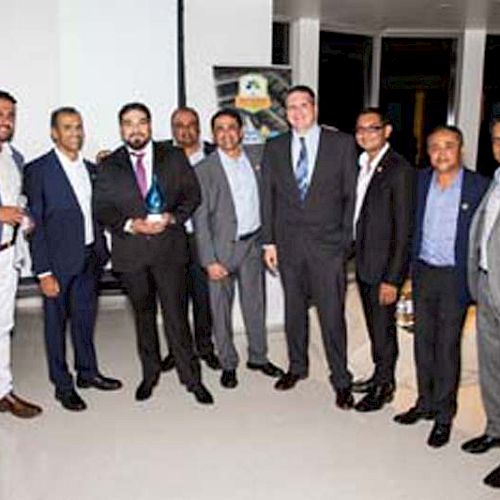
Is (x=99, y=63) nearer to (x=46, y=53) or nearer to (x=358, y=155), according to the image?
(x=46, y=53)

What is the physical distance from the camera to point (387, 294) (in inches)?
142

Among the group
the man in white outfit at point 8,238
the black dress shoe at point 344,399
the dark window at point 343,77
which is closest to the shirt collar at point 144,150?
the man in white outfit at point 8,238

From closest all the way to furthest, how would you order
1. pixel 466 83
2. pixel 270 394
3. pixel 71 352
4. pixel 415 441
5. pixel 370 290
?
pixel 415 441, pixel 370 290, pixel 270 394, pixel 71 352, pixel 466 83

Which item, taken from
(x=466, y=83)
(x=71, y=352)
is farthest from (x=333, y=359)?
(x=466, y=83)

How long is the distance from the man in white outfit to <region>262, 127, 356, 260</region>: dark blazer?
138 centimetres

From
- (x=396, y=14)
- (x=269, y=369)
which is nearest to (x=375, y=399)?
(x=269, y=369)

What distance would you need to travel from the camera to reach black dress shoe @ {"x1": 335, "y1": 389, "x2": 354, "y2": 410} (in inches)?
154

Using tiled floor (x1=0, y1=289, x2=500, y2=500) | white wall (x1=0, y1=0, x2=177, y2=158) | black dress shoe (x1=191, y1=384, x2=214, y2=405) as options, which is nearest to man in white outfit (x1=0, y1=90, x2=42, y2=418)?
tiled floor (x1=0, y1=289, x2=500, y2=500)

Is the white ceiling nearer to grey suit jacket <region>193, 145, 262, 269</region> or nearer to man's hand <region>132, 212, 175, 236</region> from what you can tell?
grey suit jacket <region>193, 145, 262, 269</region>

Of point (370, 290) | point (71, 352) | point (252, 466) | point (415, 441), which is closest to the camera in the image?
point (252, 466)

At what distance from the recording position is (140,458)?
132 inches

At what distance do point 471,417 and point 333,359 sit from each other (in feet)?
2.69

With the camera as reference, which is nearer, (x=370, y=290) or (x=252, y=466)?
(x=252, y=466)

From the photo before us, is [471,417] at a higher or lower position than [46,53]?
lower
